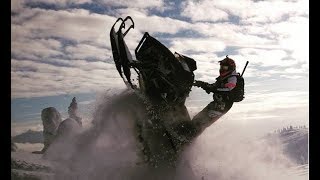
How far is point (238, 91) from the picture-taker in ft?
30.0

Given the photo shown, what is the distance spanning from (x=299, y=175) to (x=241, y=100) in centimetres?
359

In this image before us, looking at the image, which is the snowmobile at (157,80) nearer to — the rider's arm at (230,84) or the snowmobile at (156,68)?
the snowmobile at (156,68)

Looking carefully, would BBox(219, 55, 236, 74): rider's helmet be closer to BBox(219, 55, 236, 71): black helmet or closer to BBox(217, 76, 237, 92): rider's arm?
BBox(219, 55, 236, 71): black helmet

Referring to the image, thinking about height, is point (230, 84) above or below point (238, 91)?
above

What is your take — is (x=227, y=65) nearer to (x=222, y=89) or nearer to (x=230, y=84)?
(x=230, y=84)

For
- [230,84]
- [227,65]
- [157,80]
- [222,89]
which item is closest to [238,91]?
[230,84]

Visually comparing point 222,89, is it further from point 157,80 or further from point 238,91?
point 157,80

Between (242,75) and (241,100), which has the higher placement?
(242,75)

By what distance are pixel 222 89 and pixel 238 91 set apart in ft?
1.30

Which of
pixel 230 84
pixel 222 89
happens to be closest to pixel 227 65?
pixel 230 84

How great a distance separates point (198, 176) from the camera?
34.3 ft

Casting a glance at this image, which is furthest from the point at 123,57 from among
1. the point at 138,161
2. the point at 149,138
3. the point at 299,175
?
the point at 299,175

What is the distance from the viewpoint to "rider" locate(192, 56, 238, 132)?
9.05 metres
